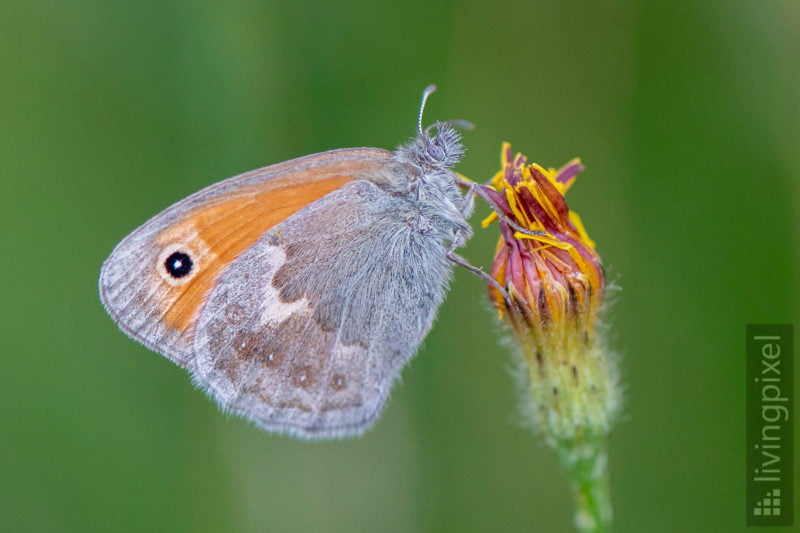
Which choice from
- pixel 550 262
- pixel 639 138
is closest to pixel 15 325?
pixel 550 262

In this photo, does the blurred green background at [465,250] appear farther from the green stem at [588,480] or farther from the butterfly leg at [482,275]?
the green stem at [588,480]

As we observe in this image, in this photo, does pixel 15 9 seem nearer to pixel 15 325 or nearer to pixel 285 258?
pixel 15 325

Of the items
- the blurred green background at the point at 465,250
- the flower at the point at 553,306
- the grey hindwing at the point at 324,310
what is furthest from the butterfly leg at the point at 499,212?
the blurred green background at the point at 465,250

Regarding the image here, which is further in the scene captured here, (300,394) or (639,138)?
(639,138)

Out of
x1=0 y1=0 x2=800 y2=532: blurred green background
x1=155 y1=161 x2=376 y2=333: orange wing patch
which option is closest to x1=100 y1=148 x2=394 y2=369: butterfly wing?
x1=155 y1=161 x2=376 y2=333: orange wing patch

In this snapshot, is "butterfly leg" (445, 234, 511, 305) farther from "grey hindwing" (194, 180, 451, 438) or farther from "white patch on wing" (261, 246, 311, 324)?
"white patch on wing" (261, 246, 311, 324)
